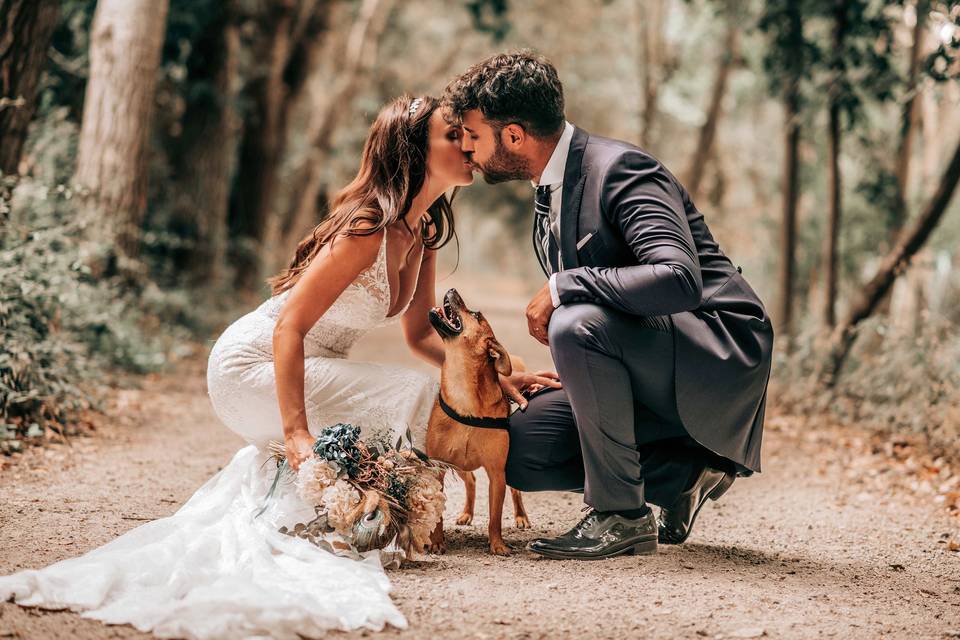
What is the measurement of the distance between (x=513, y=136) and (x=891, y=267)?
497 cm

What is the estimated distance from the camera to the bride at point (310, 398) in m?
2.79

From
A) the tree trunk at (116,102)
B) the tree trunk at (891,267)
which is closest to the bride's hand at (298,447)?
the tree trunk at (891,267)

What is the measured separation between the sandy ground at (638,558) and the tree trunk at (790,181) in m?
3.38

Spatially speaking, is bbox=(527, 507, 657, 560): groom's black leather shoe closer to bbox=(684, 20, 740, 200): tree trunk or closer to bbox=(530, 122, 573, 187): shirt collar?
bbox=(530, 122, 573, 187): shirt collar

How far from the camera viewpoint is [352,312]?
3916 mm

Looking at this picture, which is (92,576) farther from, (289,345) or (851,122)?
(851,122)

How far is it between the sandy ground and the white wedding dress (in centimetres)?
12

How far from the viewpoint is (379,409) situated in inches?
148

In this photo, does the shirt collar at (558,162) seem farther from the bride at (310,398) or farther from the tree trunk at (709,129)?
the tree trunk at (709,129)

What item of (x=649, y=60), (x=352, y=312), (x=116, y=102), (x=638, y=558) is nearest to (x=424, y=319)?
(x=352, y=312)

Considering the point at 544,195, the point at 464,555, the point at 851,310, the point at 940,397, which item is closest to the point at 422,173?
the point at 544,195

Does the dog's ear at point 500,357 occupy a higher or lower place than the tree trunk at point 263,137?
lower

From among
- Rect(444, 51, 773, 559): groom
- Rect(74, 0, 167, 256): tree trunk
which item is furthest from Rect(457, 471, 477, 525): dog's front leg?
Rect(74, 0, 167, 256): tree trunk

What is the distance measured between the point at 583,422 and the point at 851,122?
242 inches
